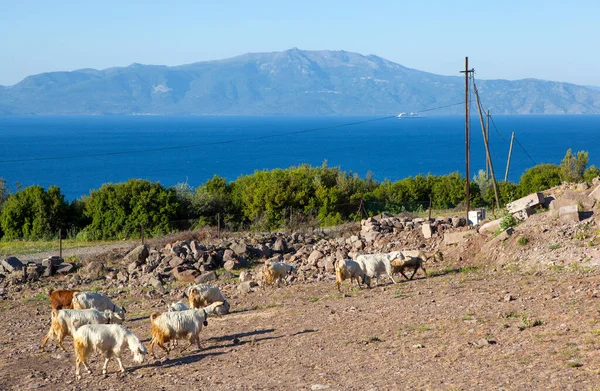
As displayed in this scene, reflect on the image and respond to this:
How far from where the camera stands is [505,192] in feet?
154

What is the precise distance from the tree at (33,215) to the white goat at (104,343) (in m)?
28.7

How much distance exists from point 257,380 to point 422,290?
7610mm

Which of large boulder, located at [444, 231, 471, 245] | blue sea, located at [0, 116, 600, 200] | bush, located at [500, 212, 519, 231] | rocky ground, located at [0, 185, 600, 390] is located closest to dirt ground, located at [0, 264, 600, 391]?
rocky ground, located at [0, 185, 600, 390]

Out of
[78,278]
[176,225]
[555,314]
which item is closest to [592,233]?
[555,314]

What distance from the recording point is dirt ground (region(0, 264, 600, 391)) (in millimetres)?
11688

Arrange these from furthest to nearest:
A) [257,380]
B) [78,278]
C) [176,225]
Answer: [176,225] → [78,278] → [257,380]

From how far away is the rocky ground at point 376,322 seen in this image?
12.0m

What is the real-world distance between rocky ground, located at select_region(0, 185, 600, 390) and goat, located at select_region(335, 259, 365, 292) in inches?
16.3

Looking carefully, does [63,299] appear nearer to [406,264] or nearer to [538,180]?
[406,264]

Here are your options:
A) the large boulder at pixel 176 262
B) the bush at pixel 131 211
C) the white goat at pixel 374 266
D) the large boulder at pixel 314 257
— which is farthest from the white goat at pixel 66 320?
the bush at pixel 131 211

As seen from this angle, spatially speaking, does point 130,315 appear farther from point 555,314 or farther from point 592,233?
point 592,233

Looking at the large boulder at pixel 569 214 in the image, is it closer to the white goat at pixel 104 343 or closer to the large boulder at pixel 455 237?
the large boulder at pixel 455 237

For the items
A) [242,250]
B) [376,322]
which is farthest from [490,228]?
[376,322]

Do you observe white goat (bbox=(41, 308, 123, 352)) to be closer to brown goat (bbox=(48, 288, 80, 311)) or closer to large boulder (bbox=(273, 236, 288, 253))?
brown goat (bbox=(48, 288, 80, 311))
